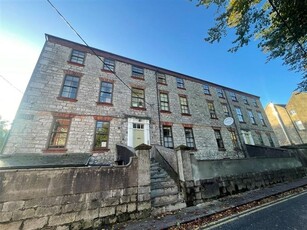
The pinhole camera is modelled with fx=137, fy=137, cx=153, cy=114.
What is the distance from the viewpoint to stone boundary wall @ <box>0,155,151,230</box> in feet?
10.8

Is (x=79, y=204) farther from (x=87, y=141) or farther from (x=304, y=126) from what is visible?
(x=304, y=126)

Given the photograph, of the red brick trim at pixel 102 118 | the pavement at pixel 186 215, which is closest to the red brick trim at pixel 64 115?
the red brick trim at pixel 102 118

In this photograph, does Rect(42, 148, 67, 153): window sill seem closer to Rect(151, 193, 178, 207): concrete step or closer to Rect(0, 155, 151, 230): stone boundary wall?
Rect(0, 155, 151, 230): stone boundary wall

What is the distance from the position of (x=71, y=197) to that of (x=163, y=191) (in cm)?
310

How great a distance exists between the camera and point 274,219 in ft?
12.2

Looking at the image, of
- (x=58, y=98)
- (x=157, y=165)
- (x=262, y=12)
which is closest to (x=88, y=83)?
(x=58, y=98)

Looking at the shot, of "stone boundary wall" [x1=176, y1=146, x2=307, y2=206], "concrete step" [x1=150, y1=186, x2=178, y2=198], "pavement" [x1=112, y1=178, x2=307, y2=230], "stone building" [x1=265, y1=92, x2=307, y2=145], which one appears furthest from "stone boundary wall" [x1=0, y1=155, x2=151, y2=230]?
"stone building" [x1=265, y1=92, x2=307, y2=145]

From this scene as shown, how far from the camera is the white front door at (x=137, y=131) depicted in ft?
32.9

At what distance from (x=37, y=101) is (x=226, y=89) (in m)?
20.3

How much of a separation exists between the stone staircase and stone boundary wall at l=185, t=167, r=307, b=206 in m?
0.45

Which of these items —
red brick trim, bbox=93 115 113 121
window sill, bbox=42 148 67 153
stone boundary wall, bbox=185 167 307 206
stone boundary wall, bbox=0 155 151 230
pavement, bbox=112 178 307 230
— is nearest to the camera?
stone boundary wall, bbox=0 155 151 230

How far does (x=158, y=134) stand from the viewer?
11016mm

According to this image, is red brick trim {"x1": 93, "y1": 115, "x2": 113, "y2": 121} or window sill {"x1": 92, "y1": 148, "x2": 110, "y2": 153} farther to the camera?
red brick trim {"x1": 93, "y1": 115, "x2": 113, "y2": 121}

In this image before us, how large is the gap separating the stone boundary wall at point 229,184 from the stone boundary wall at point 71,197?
200cm
